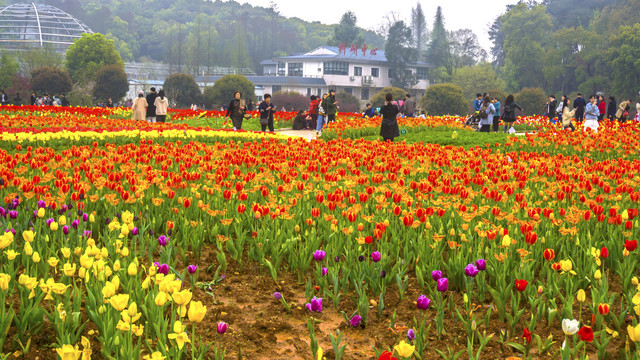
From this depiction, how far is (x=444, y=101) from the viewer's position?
43.5 m

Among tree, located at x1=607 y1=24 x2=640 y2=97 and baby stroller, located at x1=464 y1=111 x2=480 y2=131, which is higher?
tree, located at x1=607 y1=24 x2=640 y2=97

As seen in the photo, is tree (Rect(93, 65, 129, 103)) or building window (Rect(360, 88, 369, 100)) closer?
tree (Rect(93, 65, 129, 103))

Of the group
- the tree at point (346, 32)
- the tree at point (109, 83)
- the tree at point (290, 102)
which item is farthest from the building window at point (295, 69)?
the tree at point (109, 83)

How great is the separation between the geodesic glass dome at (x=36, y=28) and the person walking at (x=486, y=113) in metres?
80.5

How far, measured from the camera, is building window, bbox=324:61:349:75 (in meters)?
75.9

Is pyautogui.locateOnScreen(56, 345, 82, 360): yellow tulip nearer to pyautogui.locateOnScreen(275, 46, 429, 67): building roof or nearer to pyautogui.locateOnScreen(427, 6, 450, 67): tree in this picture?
pyautogui.locateOnScreen(427, 6, 450, 67): tree

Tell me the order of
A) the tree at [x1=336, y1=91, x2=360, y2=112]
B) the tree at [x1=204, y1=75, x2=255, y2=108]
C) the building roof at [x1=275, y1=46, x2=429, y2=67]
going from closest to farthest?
the tree at [x1=204, y1=75, x2=255, y2=108] < the tree at [x1=336, y1=91, x2=360, y2=112] < the building roof at [x1=275, y1=46, x2=429, y2=67]

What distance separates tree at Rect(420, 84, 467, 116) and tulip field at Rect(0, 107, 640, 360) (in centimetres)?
3712

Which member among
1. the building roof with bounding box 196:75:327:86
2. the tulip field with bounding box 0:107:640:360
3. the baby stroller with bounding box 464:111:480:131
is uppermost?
the building roof with bounding box 196:75:327:86

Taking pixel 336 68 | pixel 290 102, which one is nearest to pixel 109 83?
pixel 290 102

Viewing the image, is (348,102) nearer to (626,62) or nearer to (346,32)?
(626,62)

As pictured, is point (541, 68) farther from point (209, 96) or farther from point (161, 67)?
point (161, 67)

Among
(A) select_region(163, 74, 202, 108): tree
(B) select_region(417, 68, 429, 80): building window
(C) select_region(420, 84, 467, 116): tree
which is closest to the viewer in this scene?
(C) select_region(420, 84, 467, 116): tree

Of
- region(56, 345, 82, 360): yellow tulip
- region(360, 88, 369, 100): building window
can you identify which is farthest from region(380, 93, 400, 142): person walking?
region(360, 88, 369, 100): building window
